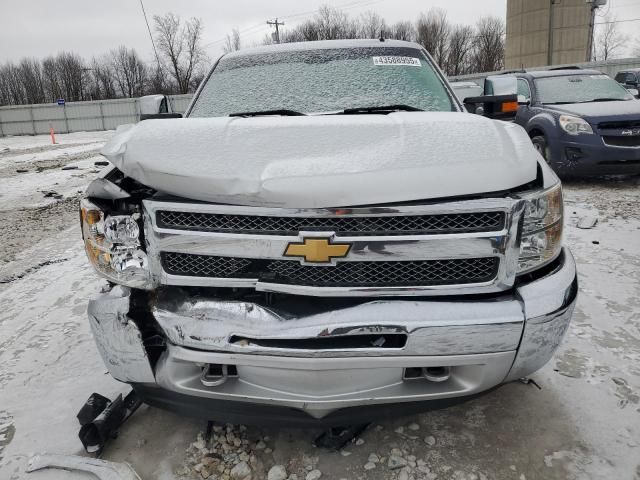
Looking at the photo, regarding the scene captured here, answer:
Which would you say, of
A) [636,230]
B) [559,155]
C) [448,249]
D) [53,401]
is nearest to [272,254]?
[448,249]

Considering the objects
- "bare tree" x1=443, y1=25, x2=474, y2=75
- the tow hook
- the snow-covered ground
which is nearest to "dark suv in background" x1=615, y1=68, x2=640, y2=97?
the snow-covered ground

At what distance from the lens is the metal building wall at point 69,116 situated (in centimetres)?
3216

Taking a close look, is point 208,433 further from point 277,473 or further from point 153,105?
point 153,105

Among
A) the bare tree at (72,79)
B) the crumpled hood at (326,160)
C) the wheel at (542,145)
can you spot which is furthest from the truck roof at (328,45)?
the bare tree at (72,79)

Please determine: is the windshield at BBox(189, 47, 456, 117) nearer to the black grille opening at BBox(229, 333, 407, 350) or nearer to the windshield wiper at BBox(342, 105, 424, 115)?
Result: the windshield wiper at BBox(342, 105, 424, 115)

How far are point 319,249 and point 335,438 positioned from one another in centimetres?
87

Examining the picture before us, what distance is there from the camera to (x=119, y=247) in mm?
1793

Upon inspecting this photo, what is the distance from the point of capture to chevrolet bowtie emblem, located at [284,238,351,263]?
160cm

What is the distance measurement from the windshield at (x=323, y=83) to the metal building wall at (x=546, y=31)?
140 ft

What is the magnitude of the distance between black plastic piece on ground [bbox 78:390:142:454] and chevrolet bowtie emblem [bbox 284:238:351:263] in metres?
1.19

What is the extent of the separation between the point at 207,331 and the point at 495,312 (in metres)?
0.97

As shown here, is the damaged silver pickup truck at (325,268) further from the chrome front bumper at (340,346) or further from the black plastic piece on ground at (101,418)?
the black plastic piece on ground at (101,418)

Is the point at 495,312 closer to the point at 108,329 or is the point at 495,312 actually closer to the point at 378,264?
the point at 378,264

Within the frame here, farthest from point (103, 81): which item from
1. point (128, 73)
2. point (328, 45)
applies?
point (328, 45)
